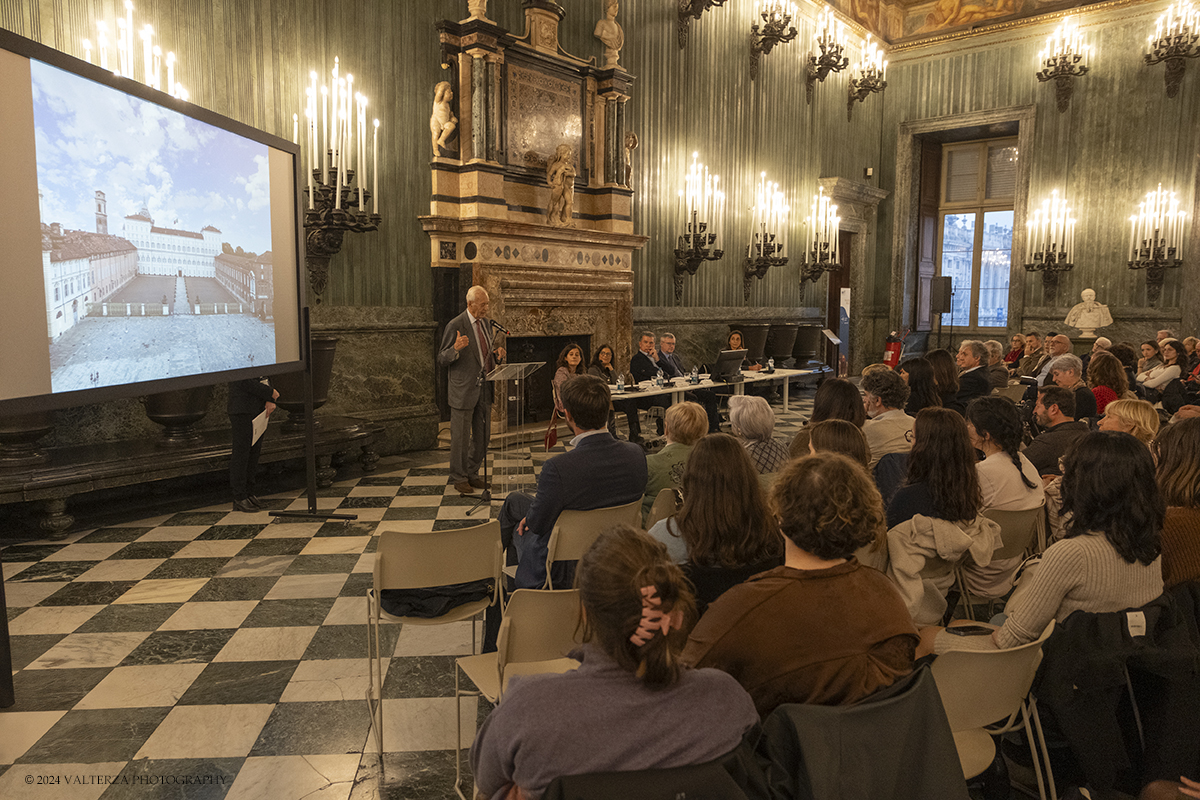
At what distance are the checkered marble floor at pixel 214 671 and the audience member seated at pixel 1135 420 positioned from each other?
3.22m

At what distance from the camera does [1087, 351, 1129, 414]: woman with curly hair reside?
17.8ft

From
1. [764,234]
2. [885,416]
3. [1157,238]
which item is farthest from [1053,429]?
[1157,238]

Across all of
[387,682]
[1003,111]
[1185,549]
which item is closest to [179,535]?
[387,682]

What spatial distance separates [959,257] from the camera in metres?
15.6

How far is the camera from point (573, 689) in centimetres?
125

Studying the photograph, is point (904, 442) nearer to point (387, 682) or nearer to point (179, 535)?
point (387, 682)

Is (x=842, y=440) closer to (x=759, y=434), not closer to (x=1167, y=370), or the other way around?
(x=759, y=434)

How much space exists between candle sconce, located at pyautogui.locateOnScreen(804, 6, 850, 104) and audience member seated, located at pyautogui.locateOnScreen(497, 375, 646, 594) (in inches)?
428

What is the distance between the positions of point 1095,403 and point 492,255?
5.41m

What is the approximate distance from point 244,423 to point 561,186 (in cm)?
463

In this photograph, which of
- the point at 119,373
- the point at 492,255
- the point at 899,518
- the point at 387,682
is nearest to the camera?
the point at 899,518

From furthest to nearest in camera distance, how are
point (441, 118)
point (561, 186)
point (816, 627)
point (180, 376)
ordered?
1. point (561, 186)
2. point (441, 118)
3. point (180, 376)
4. point (816, 627)

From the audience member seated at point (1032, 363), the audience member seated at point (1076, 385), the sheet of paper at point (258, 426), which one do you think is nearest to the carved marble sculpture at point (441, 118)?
the sheet of paper at point (258, 426)

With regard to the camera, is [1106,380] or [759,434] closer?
[759,434]
